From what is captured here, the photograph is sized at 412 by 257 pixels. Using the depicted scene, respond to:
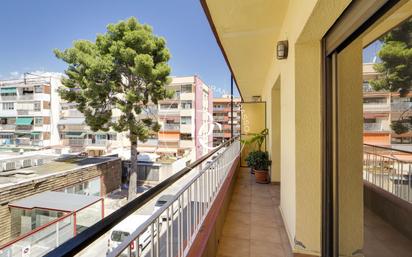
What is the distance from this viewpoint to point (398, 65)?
2.76ft

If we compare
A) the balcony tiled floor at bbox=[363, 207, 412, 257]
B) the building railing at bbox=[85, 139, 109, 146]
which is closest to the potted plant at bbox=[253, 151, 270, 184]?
the balcony tiled floor at bbox=[363, 207, 412, 257]

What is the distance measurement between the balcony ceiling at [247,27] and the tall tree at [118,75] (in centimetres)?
651

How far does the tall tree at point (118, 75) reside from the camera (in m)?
8.80

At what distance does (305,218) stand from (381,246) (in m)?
0.53

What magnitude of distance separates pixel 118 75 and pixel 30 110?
7.85m

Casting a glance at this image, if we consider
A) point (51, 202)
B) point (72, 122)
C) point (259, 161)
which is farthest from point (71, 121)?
point (259, 161)

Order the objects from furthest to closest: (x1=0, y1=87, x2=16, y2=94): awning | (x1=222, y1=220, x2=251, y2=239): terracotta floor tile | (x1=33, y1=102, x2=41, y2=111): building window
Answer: (x1=33, y1=102, x2=41, y2=111): building window → (x1=0, y1=87, x2=16, y2=94): awning → (x1=222, y1=220, x2=251, y2=239): terracotta floor tile

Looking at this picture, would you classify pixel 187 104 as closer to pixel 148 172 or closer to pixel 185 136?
pixel 185 136

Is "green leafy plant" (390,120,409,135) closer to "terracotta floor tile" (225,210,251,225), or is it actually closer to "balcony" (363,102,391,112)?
"balcony" (363,102,391,112)

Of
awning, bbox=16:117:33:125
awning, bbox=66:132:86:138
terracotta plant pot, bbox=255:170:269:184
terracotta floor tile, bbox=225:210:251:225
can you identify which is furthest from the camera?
awning, bbox=66:132:86:138

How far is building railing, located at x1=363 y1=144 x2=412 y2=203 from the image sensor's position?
0.86 m

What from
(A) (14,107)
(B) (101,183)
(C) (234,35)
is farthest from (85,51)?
(C) (234,35)

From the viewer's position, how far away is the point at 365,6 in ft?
3.03

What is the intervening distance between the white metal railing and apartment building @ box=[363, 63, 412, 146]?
42.6 inches
